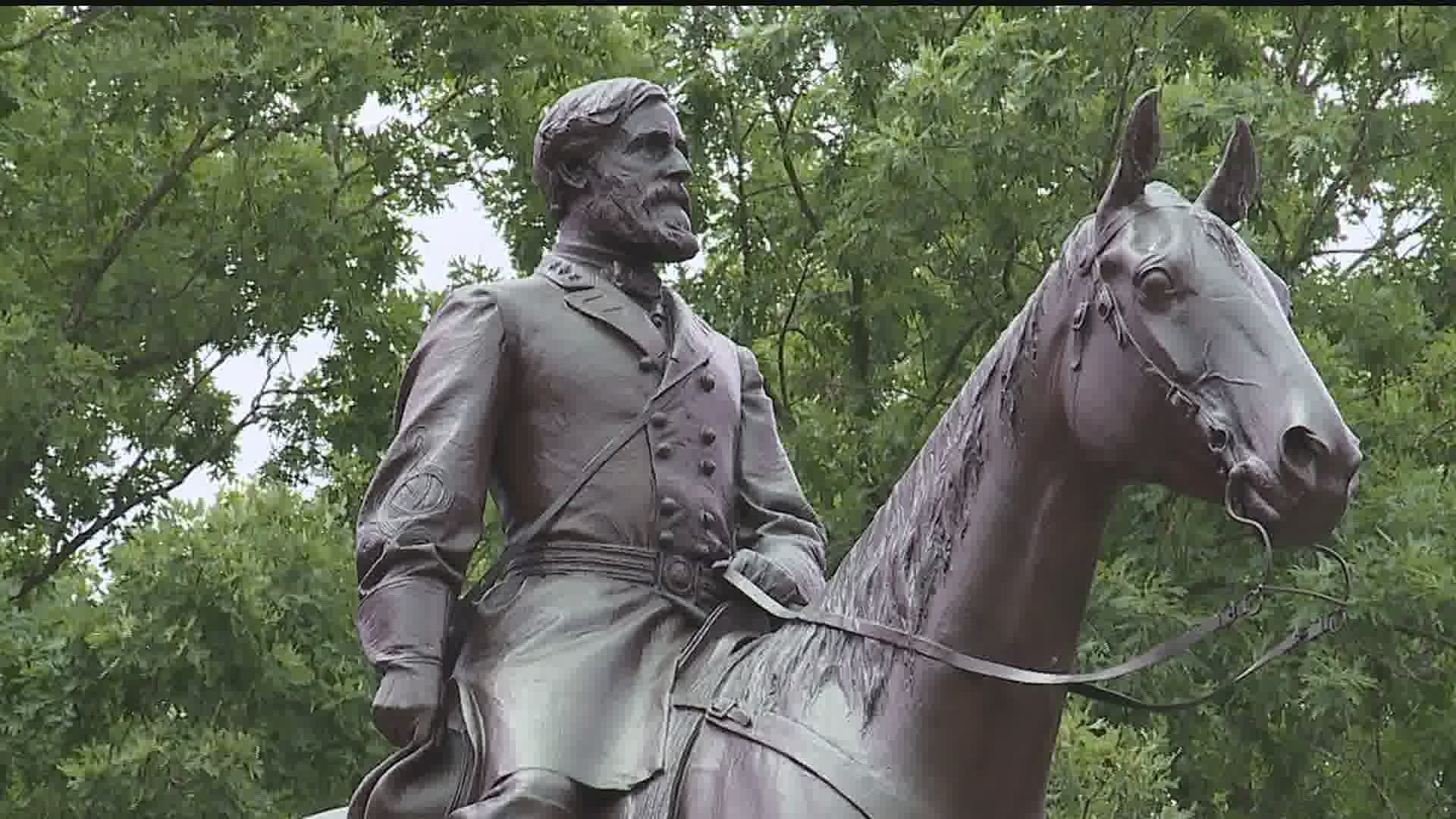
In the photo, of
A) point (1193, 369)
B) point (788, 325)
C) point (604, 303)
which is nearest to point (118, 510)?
point (788, 325)

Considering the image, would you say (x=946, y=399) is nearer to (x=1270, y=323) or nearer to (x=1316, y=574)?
(x=1316, y=574)

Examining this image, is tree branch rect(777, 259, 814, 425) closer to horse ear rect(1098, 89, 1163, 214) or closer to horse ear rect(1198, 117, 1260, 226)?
horse ear rect(1198, 117, 1260, 226)

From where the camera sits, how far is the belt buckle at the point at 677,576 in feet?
18.4

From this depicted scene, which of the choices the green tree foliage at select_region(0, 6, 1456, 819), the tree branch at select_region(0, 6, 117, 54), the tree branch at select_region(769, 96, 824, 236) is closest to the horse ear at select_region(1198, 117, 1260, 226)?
the green tree foliage at select_region(0, 6, 1456, 819)

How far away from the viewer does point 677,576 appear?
562 cm

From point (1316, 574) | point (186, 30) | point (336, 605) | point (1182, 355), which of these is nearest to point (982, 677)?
point (1182, 355)

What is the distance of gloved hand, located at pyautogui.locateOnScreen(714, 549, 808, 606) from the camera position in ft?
18.5

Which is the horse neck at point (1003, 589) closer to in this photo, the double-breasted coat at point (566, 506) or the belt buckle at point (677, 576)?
the double-breasted coat at point (566, 506)

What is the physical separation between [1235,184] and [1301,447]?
74 centimetres

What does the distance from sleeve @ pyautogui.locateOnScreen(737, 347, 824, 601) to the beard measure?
1.44 ft

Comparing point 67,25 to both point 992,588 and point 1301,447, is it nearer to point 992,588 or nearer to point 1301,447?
point 992,588

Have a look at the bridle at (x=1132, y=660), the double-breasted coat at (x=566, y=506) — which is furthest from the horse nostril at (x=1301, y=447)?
the double-breasted coat at (x=566, y=506)

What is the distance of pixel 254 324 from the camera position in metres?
15.8

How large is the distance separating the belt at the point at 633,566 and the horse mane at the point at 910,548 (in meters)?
0.39
